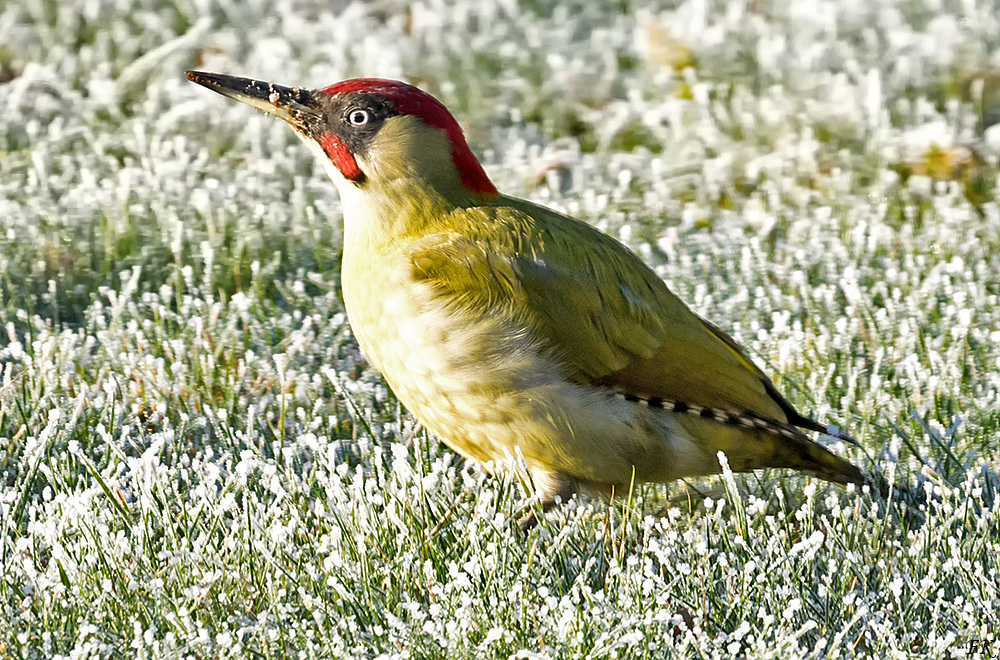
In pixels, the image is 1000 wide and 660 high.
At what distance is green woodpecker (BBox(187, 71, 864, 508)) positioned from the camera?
135 inches

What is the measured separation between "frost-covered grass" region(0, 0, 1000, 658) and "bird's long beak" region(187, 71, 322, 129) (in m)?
0.78

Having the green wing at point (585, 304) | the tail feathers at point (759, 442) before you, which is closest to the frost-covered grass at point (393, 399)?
the tail feathers at point (759, 442)

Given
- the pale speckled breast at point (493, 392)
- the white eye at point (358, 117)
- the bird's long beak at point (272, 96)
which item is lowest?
the pale speckled breast at point (493, 392)

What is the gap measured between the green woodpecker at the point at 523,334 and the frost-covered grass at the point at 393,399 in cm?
17

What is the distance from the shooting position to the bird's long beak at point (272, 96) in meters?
3.88

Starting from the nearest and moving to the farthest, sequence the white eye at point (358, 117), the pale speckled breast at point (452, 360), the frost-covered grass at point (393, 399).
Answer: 1. the frost-covered grass at point (393, 399)
2. the pale speckled breast at point (452, 360)
3. the white eye at point (358, 117)

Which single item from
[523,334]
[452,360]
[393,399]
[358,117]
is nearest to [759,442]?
[523,334]

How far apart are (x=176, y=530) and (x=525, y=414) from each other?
3.03ft

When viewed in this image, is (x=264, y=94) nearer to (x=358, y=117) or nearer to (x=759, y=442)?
(x=358, y=117)

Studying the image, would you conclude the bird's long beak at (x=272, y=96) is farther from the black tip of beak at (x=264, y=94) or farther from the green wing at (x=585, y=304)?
Result: the green wing at (x=585, y=304)

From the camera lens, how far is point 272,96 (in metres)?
3.91

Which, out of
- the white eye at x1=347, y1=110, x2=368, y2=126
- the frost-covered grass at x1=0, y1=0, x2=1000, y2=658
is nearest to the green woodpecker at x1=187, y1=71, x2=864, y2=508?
the white eye at x1=347, y1=110, x2=368, y2=126

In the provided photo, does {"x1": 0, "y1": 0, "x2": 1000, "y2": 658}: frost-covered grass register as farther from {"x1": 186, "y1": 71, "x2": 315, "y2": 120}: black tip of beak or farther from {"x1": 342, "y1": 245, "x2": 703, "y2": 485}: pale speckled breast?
{"x1": 186, "y1": 71, "x2": 315, "y2": 120}: black tip of beak

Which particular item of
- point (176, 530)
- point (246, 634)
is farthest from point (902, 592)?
point (176, 530)
